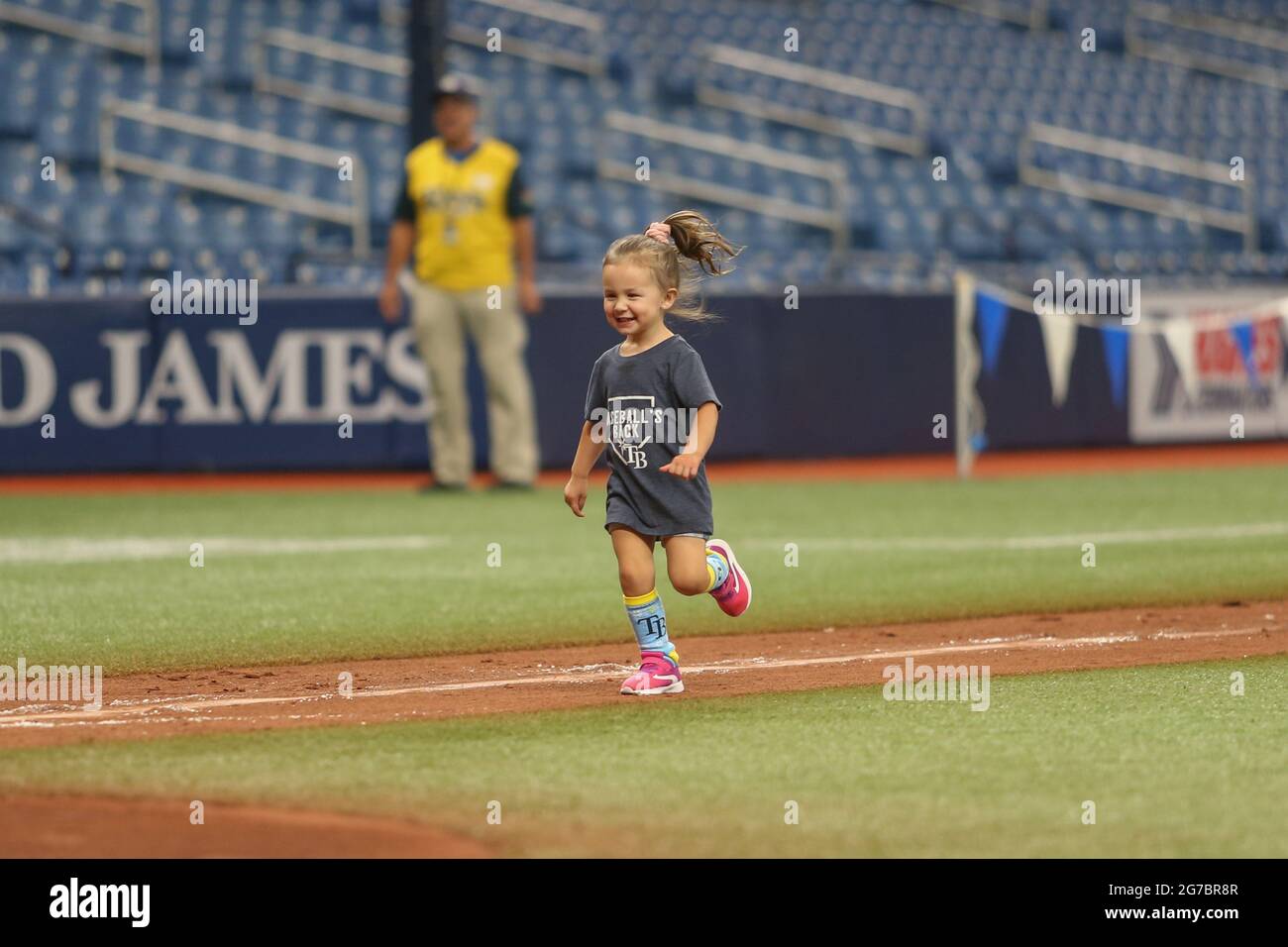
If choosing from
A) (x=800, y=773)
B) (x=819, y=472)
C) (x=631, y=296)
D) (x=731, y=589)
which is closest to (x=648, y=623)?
(x=731, y=589)

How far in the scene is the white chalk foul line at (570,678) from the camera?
6.34 metres

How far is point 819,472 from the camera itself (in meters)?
17.2

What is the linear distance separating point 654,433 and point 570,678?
100 cm

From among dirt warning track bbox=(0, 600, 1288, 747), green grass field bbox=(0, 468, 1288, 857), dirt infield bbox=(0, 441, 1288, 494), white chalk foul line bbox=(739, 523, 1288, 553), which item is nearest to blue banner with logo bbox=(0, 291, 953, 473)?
dirt infield bbox=(0, 441, 1288, 494)

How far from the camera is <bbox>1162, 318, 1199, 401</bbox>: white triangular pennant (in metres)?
18.0

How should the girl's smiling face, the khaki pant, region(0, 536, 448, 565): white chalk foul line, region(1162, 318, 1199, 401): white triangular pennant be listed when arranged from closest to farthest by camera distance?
1. the girl's smiling face
2. region(0, 536, 448, 565): white chalk foul line
3. the khaki pant
4. region(1162, 318, 1199, 401): white triangular pennant

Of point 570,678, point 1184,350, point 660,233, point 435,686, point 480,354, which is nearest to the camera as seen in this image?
point 660,233

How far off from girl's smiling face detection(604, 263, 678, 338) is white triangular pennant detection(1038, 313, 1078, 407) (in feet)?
35.5

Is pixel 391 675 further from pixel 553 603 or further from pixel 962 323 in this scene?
pixel 962 323

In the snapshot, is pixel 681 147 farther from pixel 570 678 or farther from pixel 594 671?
pixel 570 678

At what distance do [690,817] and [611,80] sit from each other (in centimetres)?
1958

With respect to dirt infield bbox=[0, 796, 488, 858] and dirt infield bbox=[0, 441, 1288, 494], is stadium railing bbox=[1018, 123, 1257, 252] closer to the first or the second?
dirt infield bbox=[0, 441, 1288, 494]

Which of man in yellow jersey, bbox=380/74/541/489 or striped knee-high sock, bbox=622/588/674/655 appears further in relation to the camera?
man in yellow jersey, bbox=380/74/541/489

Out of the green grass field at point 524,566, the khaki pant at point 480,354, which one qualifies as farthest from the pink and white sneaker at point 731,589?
the khaki pant at point 480,354
